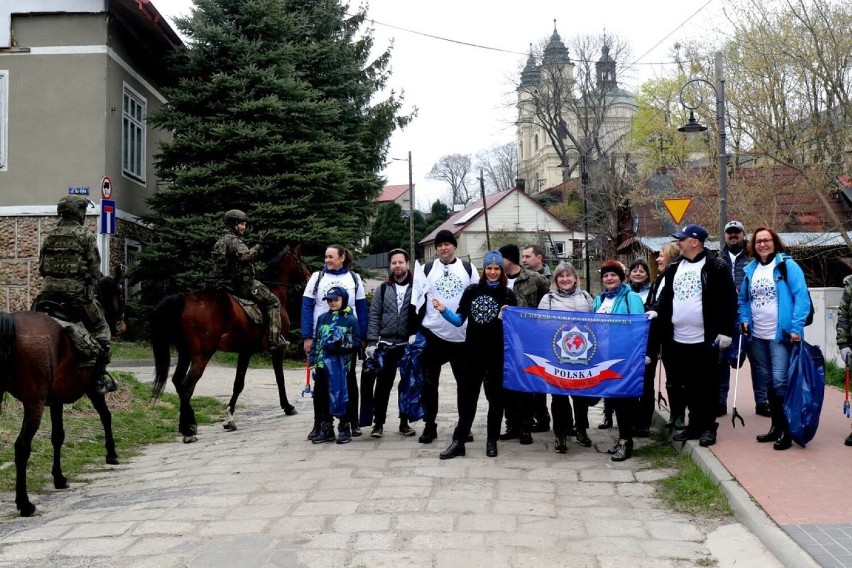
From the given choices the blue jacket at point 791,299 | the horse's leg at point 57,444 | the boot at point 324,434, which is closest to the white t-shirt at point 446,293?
the boot at point 324,434

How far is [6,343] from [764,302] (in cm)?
684

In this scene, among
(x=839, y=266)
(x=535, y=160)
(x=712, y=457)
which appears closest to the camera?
(x=712, y=457)

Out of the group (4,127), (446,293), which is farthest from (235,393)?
(4,127)

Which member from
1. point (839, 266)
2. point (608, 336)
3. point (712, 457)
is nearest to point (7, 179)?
point (608, 336)

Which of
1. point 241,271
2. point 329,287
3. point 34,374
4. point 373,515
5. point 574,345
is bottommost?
point 373,515

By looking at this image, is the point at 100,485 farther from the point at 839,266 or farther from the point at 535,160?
the point at 535,160

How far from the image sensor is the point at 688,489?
22.1 feet

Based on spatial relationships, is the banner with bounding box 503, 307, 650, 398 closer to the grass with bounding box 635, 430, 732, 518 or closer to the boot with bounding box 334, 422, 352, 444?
the grass with bounding box 635, 430, 732, 518

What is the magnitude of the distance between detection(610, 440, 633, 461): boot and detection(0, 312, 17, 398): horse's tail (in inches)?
210

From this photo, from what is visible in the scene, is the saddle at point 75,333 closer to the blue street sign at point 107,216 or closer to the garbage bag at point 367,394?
the garbage bag at point 367,394

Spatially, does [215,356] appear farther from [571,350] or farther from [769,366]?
[769,366]

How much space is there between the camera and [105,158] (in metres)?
19.5

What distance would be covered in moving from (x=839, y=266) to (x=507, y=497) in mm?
27423

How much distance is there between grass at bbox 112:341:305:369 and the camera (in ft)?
60.2
